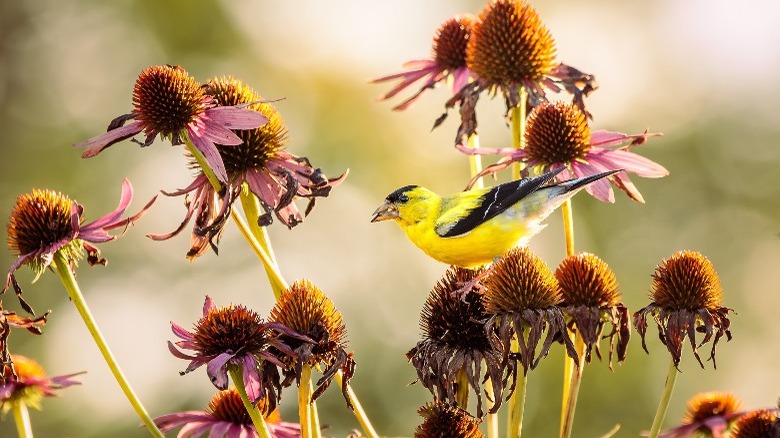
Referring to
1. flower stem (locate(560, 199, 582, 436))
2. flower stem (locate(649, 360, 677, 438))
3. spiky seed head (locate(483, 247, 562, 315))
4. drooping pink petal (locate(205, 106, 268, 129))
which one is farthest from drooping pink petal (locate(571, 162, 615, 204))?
drooping pink petal (locate(205, 106, 268, 129))

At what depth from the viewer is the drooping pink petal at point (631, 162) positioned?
3.20 m

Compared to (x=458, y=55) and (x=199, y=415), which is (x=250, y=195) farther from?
(x=458, y=55)

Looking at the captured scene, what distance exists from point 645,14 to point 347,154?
14.5 feet

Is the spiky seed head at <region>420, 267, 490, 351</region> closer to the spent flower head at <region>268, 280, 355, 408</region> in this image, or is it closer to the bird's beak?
the spent flower head at <region>268, 280, 355, 408</region>

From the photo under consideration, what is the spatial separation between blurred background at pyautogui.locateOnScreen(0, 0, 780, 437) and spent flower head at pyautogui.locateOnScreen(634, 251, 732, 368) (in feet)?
22.0

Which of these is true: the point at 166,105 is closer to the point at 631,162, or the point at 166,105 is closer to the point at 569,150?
the point at 569,150

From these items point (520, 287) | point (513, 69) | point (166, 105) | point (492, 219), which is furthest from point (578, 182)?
point (166, 105)

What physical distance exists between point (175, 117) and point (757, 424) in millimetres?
1788

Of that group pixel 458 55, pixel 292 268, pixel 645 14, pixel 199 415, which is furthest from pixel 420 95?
pixel 645 14

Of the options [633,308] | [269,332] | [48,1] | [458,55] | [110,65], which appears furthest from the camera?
[48,1]

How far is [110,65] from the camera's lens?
38.7 feet

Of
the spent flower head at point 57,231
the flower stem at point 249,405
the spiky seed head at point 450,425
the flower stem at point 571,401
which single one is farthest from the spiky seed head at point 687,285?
the spent flower head at point 57,231

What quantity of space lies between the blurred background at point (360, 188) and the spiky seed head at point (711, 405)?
6.08m

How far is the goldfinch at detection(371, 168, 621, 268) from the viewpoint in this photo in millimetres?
3129
